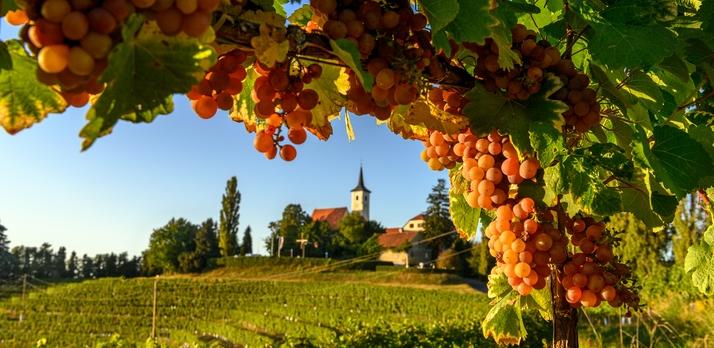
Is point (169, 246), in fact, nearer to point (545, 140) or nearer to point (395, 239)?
point (395, 239)

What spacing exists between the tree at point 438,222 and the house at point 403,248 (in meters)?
1.78

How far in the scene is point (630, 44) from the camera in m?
1.29

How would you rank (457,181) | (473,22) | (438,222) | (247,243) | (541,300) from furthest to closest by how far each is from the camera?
(247,243)
(438,222)
(541,300)
(457,181)
(473,22)

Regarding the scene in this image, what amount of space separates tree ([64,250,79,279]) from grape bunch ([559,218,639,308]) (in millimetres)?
75831

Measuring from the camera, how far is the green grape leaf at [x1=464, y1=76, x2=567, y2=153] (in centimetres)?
123

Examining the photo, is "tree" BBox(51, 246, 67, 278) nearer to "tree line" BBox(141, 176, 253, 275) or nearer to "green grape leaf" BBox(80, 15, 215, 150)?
"tree line" BBox(141, 176, 253, 275)

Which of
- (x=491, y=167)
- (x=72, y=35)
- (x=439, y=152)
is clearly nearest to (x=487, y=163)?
(x=491, y=167)

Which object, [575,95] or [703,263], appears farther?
[703,263]

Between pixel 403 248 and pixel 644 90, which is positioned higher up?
pixel 644 90

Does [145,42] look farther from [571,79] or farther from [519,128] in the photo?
[571,79]

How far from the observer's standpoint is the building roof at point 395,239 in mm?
57719

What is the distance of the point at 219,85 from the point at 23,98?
1.00 ft

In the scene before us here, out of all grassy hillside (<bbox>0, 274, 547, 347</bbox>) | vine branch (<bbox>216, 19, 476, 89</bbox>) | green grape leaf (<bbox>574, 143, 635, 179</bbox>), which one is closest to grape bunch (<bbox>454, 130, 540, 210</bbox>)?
green grape leaf (<bbox>574, 143, 635, 179</bbox>)

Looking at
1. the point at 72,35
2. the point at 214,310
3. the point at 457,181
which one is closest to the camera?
the point at 72,35
